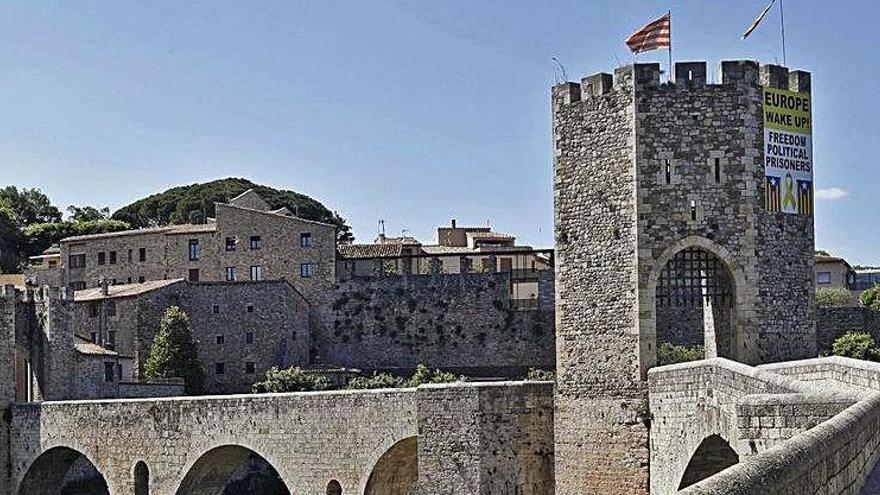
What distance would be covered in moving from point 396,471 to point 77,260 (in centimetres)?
4658

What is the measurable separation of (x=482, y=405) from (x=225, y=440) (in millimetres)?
9519

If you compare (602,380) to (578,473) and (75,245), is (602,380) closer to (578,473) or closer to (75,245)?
(578,473)

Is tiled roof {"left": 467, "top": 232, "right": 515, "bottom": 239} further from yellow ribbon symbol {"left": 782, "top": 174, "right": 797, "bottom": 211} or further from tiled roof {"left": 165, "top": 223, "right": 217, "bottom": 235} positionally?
yellow ribbon symbol {"left": 782, "top": 174, "right": 797, "bottom": 211}

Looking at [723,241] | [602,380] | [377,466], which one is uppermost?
[723,241]

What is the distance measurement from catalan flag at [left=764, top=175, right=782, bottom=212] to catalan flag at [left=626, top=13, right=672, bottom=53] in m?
2.90

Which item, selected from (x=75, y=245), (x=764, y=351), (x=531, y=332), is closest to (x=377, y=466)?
(x=764, y=351)

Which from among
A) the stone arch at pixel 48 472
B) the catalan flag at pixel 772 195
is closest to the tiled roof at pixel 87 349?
the stone arch at pixel 48 472

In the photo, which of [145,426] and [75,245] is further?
[75,245]

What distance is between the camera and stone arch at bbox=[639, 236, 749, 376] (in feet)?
74.7

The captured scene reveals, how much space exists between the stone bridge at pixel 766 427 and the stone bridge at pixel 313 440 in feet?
9.51

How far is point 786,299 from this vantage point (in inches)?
921

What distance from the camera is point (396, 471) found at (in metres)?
29.3

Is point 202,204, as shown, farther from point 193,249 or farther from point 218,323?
point 218,323

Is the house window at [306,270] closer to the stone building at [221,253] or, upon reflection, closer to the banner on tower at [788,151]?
the stone building at [221,253]
